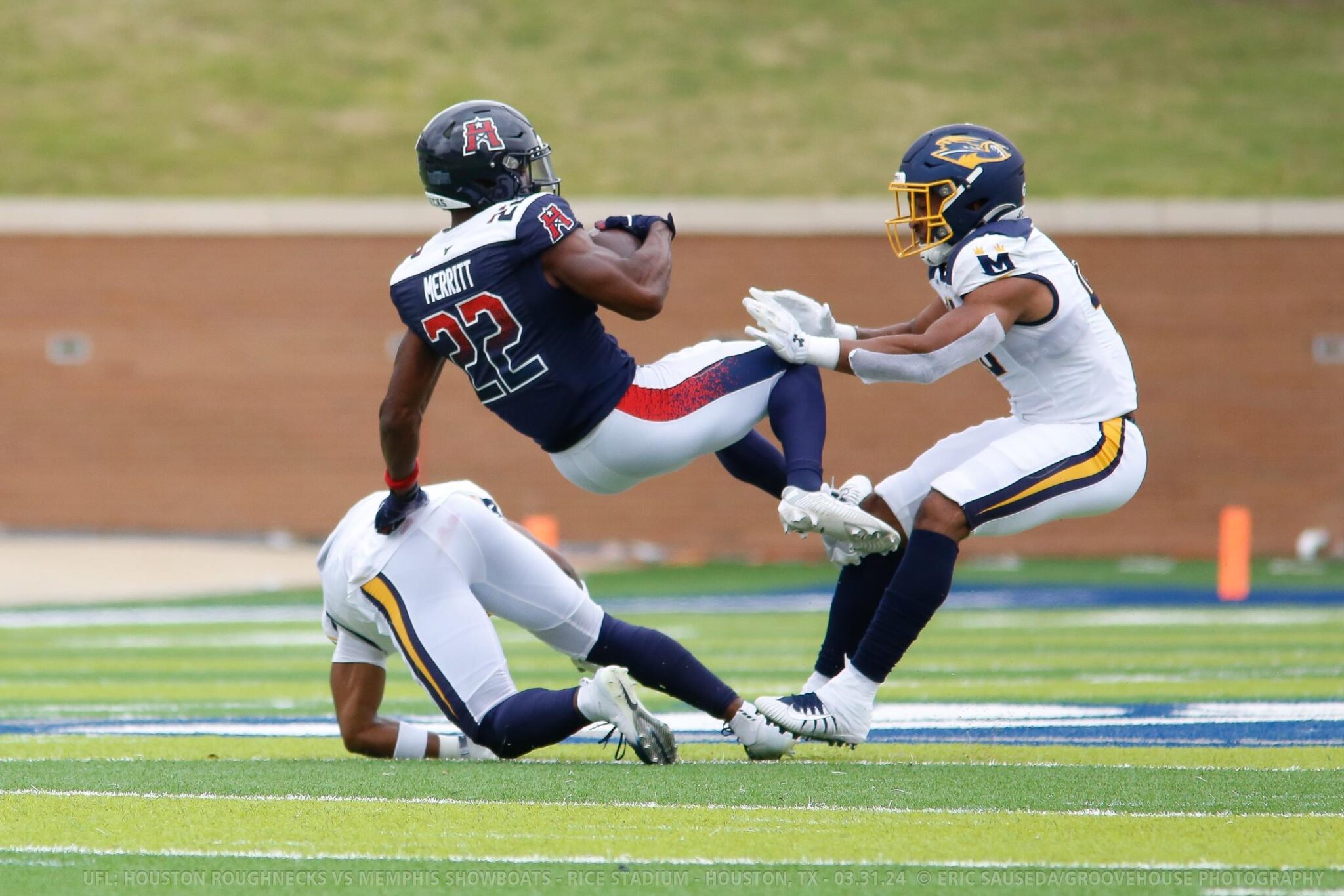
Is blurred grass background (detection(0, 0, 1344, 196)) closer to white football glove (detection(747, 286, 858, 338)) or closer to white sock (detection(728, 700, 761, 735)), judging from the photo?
white football glove (detection(747, 286, 858, 338))

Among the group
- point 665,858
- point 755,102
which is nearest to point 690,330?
point 755,102

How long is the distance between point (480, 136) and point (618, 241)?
1.58 ft

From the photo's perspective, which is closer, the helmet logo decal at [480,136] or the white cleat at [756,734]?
the helmet logo decal at [480,136]

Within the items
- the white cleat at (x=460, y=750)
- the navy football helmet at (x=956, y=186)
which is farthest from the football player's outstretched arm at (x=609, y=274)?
the white cleat at (x=460, y=750)

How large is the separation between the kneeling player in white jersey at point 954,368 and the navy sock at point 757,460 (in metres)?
0.24

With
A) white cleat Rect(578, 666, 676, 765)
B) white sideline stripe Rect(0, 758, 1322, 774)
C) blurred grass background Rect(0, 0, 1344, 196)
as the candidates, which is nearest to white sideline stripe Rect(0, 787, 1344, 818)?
white cleat Rect(578, 666, 676, 765)

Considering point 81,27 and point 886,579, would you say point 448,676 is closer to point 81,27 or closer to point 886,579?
point 886,579

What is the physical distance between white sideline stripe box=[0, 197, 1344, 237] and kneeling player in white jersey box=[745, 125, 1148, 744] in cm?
1209

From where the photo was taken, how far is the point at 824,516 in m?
4.64

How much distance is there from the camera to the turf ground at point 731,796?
3355 mm

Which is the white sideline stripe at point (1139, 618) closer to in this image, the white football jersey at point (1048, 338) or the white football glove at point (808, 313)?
the white football jersey at point (1048, 338)

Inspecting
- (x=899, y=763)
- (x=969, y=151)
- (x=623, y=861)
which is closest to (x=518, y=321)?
(x=969, y=151)

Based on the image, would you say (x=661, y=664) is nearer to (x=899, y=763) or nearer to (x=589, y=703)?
(x=589, y=703)

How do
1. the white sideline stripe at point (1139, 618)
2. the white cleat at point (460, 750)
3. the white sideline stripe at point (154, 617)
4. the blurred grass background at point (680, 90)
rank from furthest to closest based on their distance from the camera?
the blurred grass background at point (680, 90), the white sideline stripe at point (154, 617), the white sideline stripe at point (1139, 618), the white cleat at point (460, 750)
